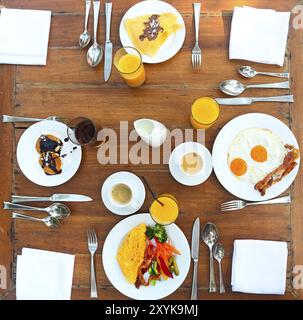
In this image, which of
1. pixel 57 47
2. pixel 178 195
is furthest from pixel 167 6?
pixel 178 195

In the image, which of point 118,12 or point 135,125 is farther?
point 118,12

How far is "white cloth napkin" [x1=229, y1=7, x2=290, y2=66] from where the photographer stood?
4.23 feet

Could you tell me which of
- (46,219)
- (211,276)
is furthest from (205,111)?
(46,219)

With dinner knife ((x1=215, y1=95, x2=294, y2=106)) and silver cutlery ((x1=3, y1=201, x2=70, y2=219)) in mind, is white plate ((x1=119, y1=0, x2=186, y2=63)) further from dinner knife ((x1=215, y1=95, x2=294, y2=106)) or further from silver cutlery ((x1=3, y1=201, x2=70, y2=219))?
silver cutlery ((x1=3, y1=201, x2=70, y2=219))

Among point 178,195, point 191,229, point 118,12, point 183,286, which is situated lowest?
point 183,286

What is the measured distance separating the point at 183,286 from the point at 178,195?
321mm

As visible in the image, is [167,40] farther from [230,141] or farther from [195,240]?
[195,240]

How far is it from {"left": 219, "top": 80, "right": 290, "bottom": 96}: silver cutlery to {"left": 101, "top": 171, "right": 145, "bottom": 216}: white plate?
0.46 meters

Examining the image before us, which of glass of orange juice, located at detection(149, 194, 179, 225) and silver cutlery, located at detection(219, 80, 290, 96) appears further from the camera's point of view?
silver cutlery, located at detection(219, 80, 290, 96)

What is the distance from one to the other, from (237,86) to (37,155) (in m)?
0.78

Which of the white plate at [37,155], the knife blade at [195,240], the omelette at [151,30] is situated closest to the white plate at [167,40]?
the omelette at [151,30]

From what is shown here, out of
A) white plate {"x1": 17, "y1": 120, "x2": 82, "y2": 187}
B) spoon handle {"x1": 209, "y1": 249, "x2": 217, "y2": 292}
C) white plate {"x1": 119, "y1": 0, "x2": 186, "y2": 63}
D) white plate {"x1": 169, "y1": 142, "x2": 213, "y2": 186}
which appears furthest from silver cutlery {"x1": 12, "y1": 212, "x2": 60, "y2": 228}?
white plate {"x1": 119, "y1": 0, "x2": 186, "y2": 63}

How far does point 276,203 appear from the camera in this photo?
1.24 m

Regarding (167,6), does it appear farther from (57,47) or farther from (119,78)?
(57,47)
